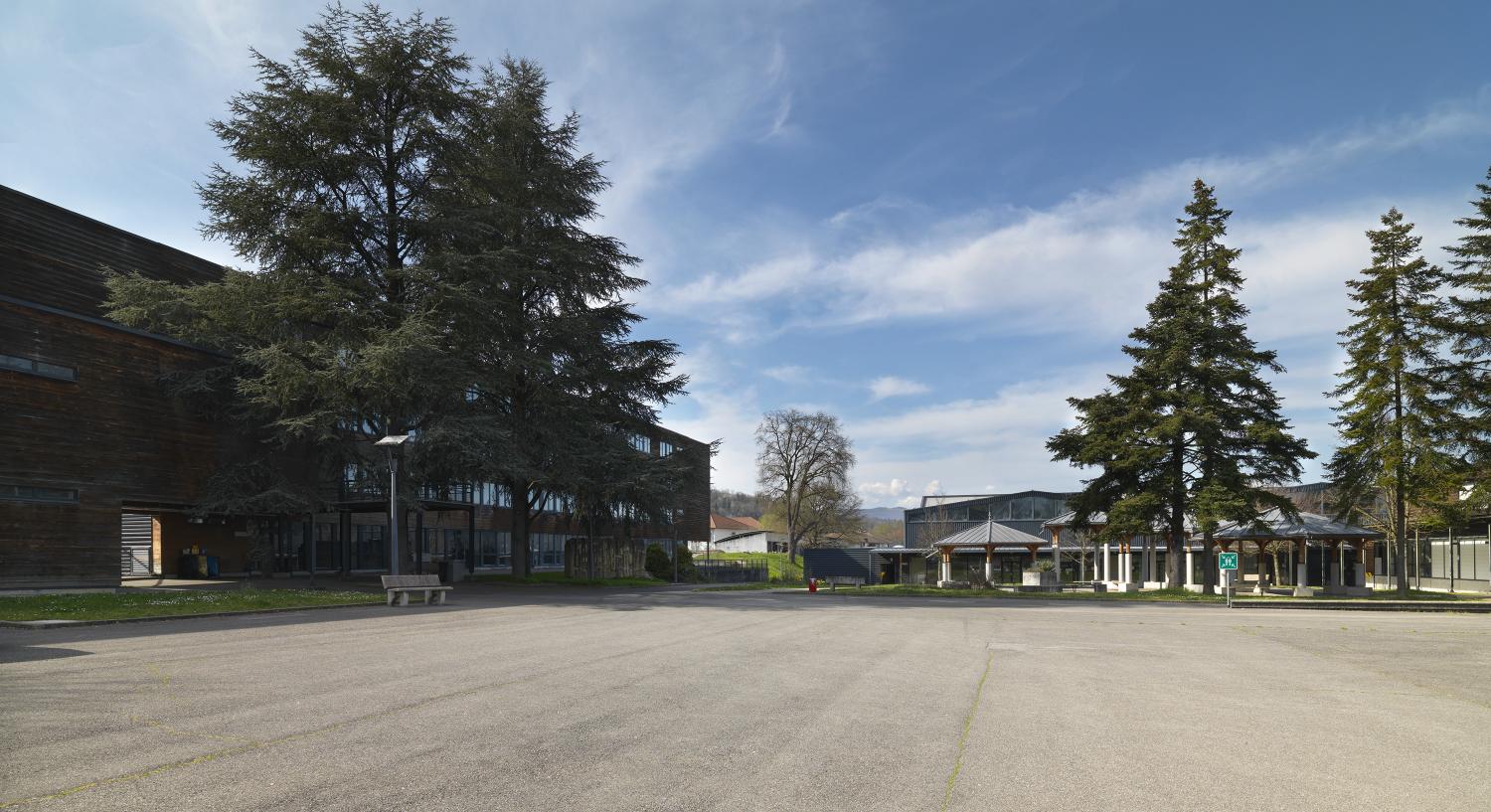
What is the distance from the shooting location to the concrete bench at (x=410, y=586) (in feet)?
72.2

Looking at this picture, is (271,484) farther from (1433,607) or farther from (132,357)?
(1433,607)

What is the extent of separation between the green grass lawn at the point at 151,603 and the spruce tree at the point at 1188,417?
86.7 ft

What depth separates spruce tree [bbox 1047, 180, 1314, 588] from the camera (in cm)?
3403

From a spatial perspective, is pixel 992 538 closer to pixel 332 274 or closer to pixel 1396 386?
pixel 1396 386

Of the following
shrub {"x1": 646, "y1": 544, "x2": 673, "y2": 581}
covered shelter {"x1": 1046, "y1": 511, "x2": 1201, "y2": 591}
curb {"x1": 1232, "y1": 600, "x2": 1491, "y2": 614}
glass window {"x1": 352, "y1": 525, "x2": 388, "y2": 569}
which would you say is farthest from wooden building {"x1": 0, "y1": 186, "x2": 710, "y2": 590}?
covered shelter {"x1": 1046, "y1": 511, "x2": 1201, "y2": 591}

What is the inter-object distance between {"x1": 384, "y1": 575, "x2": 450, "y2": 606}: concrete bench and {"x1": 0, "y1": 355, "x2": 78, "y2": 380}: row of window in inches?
414

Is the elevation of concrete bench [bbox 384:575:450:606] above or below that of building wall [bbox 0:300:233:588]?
below

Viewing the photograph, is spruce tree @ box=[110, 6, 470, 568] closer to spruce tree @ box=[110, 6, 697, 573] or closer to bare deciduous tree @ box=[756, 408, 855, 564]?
spruce tree @ box=[110, 6, 697, 573]

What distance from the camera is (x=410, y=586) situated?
22.9 meters

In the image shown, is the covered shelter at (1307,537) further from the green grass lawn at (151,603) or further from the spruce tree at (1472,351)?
the green grass lawn at (151,603)

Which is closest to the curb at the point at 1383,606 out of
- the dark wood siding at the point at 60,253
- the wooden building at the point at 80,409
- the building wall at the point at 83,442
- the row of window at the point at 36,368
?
the wooden building at the point at 80,409

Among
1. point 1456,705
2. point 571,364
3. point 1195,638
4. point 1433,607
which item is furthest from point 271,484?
point 1433,607

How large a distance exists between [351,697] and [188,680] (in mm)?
2081

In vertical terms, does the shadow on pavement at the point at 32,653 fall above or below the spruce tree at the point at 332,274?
below
